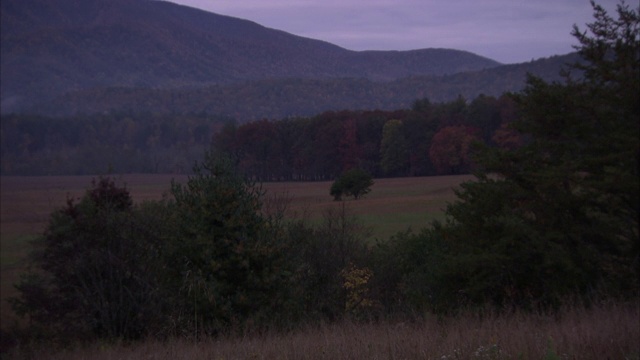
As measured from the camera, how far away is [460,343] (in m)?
7.07

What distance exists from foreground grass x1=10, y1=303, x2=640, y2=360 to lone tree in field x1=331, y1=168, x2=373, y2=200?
31.9 metres

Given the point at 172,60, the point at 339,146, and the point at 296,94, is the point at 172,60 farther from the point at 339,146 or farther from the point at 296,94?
the point at 339,146

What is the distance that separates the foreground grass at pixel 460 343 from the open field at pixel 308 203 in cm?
1998

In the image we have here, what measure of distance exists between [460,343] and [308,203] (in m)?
23.8

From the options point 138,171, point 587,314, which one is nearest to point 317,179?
point 138,171

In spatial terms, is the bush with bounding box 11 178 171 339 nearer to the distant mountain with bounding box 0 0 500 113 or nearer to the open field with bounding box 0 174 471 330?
the open field with bounding box 0 174 471 330

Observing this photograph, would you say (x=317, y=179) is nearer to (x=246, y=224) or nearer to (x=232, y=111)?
(x=246, y=224)

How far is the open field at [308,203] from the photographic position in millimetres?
30953

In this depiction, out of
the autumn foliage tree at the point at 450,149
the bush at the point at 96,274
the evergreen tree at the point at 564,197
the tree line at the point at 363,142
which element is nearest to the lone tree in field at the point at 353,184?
the tree line at the point at 363,142

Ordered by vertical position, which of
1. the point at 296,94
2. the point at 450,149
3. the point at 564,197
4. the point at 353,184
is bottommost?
the point at 353,184

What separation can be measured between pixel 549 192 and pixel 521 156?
126 centimetres

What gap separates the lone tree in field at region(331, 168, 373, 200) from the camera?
41094 millimetres

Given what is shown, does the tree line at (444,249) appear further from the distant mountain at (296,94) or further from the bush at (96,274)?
the distant mountain at (296,94)

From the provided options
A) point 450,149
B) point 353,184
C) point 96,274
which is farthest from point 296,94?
point 96,274
